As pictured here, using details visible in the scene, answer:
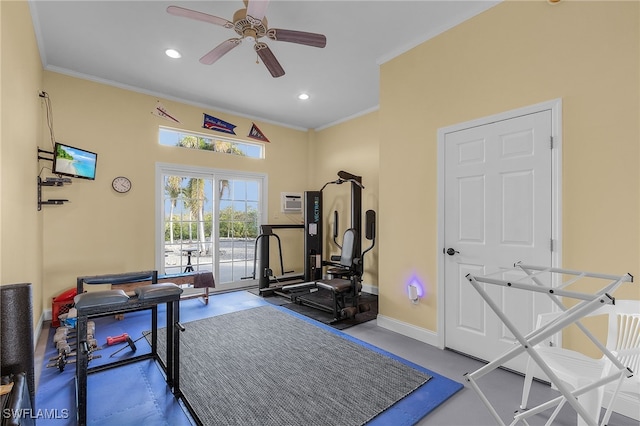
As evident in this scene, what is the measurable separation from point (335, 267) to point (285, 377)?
293 cm

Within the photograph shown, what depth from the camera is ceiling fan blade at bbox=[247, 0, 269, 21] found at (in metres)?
2.16

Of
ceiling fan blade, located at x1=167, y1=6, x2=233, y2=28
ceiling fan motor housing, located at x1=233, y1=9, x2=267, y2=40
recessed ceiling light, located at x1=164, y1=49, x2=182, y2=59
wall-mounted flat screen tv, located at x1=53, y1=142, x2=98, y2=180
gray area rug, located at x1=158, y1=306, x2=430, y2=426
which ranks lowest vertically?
gray area rug, located at x1=158, y1=306, x2=430, y2=426

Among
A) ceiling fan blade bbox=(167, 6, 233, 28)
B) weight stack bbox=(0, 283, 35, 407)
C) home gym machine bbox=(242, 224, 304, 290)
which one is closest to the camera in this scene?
weight stack bbox=(0, 283, 35, 407)

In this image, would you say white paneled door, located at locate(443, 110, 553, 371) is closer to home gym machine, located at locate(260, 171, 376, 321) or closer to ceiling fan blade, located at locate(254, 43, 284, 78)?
home gym machine, located at locate(260, 171, 376, 321)

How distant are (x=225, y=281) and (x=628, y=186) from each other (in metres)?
5.42

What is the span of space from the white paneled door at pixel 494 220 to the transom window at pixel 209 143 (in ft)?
12.7

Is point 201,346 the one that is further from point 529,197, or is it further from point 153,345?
point 529,197

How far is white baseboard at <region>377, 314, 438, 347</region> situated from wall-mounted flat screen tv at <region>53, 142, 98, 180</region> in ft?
13.9

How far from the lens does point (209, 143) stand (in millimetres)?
5289

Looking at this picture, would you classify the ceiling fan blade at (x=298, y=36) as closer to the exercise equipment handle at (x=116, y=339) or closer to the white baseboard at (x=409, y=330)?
the white baseboard at (x=409, y=330)

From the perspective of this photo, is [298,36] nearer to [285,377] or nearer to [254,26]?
[254,26]

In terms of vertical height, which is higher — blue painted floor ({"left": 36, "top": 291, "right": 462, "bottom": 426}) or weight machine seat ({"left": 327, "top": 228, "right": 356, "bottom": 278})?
weight machine seat ({"left": 327, "top": 228, "right": 356, "bottom": 278})

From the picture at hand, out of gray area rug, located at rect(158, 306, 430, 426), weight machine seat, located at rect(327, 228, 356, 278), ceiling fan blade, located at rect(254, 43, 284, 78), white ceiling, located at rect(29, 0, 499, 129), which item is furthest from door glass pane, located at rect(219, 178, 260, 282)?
ceiling fan blade, located at rect(254, 43, 284, 78)

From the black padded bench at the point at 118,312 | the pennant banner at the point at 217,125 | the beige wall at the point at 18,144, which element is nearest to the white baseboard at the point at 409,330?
the black padded bench at the point at 118,312
